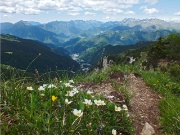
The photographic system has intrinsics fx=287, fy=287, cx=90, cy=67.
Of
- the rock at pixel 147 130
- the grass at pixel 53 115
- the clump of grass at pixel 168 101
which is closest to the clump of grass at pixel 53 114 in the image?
the grass at pixel 53 115

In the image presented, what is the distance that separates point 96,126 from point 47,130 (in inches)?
39.0

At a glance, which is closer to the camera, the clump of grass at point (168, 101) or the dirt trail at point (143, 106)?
the clump of grass at point (168, 101)

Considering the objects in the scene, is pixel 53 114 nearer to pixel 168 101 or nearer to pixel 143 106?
pixel 143 106

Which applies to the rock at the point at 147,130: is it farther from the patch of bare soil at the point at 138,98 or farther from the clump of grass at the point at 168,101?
the clump of grass at the point at 168,101

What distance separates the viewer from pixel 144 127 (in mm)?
6598

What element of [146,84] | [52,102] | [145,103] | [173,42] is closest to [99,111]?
[52,102]

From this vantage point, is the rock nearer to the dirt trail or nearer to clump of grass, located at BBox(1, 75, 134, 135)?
the dirt trail

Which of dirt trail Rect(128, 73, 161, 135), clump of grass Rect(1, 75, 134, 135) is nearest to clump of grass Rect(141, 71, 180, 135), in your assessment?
→ dirt trail Rect(128, 73, 161, 135)

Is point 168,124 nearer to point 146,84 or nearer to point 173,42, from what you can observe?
point 146,84

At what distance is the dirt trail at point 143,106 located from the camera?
695 cm

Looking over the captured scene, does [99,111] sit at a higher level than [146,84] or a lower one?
higher

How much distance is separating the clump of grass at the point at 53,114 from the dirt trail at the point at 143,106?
1.44 metres

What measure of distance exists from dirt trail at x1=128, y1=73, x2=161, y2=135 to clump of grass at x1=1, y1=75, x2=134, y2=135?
1437 millimetres

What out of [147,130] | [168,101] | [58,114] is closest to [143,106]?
[168,101]
